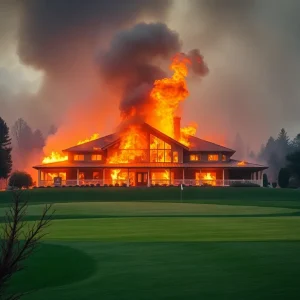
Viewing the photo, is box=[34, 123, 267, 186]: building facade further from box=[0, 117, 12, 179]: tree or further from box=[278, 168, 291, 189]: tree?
box=[0, 117, 12, 179]: tree

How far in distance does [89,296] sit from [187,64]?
89.1 meters

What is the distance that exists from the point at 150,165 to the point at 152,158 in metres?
2.42

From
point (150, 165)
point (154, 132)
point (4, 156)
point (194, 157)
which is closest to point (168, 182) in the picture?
point (150, 165)

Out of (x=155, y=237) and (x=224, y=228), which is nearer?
(x=155, y=237)

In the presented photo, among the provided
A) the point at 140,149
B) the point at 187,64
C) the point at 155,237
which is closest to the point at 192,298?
the point at 155,237

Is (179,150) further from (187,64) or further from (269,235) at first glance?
(269,235)

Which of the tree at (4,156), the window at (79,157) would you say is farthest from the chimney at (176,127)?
the tree at (4,156)

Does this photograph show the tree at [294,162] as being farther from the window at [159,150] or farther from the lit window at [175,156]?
the window at [159,150]

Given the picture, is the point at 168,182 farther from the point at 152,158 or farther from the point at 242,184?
the point at 242,184

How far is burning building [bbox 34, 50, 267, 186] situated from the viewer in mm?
88812

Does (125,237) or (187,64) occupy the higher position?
(187,64)

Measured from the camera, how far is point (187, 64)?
99375 millimetres

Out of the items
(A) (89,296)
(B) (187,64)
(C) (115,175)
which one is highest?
(B) (187,64)

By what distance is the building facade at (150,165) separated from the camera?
8850cm
